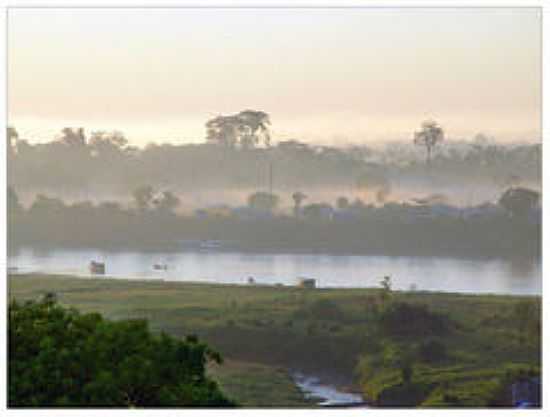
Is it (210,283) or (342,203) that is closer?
(210,283)

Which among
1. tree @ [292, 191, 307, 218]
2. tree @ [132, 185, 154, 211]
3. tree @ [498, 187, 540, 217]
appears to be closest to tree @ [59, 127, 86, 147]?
tree @ [132, 185, 154, 211]

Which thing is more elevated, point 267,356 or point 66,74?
point 66,74

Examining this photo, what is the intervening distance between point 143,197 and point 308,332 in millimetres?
14779

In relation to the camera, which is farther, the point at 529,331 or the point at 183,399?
the point at 529,331

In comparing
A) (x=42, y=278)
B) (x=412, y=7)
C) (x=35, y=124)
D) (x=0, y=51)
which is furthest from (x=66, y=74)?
(x=0, y=51)

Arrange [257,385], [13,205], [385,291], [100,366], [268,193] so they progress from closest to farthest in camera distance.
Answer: [100,366]
[257,385]
[385,291]
[13,205]
[268,193]

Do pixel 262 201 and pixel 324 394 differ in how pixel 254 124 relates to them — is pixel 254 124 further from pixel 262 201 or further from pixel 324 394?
pixel 324 394

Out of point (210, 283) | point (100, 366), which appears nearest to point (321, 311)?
point (210, 283)

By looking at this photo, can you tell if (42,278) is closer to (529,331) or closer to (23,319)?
(529,331)

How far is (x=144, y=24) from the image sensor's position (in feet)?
122

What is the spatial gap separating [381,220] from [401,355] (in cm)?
1554

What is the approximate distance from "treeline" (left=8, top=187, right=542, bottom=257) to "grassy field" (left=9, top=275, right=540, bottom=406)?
164 inches

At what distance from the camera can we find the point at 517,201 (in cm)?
4050

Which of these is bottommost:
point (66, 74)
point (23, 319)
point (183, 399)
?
point (183, 399)
